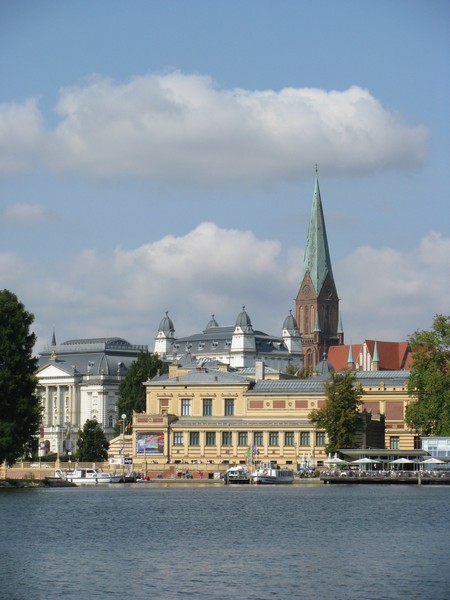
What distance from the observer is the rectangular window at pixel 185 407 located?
162250mm

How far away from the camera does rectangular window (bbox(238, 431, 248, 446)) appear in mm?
157500

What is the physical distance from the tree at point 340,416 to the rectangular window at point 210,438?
1283 centimetres

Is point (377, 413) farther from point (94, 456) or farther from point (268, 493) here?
point (268, 493)

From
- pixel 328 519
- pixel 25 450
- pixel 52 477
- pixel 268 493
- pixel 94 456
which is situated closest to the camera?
pixel 328 519

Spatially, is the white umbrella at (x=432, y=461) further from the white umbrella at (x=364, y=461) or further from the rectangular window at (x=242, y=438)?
the rectangular window at (x=242, y=438)

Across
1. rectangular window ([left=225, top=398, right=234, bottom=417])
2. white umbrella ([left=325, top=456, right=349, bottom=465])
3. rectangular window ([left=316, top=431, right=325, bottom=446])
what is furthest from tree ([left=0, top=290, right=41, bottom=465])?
rectangular window ([left=225, top=398, right=234, bottom=417])

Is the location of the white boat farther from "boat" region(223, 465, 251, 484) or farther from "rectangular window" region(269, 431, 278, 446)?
"rectangular window" region(269, 431, 278, 446)

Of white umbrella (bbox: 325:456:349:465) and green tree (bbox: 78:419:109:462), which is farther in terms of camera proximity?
green tree (bbox: 78:419:109:462)

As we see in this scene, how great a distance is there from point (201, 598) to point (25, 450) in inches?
2356

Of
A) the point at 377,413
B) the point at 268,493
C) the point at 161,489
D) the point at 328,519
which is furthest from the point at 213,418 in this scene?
the point at 328,519

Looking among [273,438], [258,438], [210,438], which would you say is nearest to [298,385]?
[273,438]

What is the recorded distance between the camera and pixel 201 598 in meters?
49.6

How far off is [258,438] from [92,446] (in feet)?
86.4

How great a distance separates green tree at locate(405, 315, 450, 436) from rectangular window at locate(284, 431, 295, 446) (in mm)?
16446
